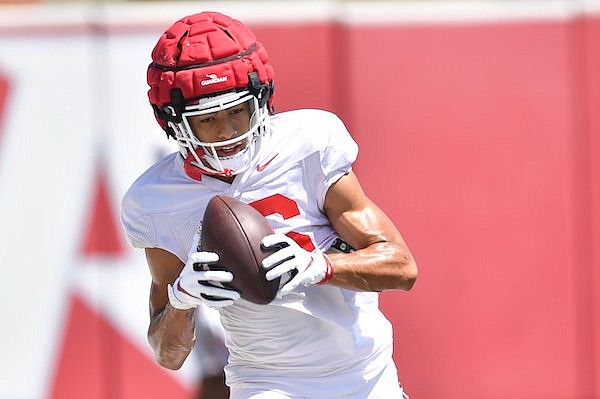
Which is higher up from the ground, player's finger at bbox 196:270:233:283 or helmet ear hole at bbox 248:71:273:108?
helmet ear hole at bbox 248:71:273:108

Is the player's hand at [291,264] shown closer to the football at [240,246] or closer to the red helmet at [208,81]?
the football at [240,246]

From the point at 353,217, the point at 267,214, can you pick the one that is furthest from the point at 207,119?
the point at 353,217

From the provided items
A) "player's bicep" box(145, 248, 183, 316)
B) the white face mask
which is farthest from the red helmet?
"player's bicep" box(145, 248, 183, 316)

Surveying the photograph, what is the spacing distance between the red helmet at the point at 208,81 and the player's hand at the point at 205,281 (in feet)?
0.58

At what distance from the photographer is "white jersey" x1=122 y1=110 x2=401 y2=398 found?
2.41 m

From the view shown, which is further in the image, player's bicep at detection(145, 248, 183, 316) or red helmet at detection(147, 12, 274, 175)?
player's bicep at detection(145, 248, 183, 316)

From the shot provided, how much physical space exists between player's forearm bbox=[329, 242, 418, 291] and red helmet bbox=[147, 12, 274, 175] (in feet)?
0.87

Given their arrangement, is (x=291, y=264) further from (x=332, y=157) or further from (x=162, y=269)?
(x=162, y=269)

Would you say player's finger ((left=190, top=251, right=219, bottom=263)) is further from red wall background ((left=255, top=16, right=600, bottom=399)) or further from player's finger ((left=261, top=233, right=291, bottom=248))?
red wall background ((left=255, top=16, right=600, bottom=399))

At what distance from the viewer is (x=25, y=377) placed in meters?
4.61

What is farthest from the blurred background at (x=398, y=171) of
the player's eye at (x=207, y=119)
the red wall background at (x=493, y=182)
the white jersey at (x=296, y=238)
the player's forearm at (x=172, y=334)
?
the player's eye at (x=207, y=119)

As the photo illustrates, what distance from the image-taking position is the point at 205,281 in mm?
2256

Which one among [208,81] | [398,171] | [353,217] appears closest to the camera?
[208,81]

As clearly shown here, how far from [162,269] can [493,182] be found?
2.43 meters
